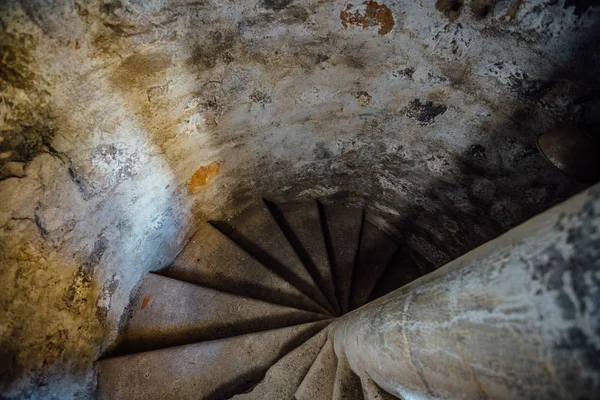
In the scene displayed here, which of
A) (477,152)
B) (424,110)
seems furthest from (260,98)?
(477,152)

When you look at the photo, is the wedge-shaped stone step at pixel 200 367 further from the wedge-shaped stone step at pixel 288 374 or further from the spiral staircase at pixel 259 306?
the wedge-shaped stone step at pixel 288 374

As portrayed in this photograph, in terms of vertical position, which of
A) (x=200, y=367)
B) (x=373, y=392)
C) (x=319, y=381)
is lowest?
(x=373, y=392)

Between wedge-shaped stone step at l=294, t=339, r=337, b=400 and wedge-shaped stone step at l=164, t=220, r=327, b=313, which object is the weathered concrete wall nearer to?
wedge-shaped stone step at l=164, t=220, r=327, b=313

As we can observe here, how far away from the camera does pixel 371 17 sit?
2383mm

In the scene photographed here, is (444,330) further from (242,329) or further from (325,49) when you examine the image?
(242,329)

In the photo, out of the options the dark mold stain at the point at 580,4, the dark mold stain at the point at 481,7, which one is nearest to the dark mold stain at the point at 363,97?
the dark mold stain at the point at 481,7

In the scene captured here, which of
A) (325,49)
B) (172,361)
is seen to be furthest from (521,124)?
(172,361)

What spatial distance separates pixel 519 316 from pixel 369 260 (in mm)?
3794

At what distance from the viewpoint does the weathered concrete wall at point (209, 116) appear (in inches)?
76.6

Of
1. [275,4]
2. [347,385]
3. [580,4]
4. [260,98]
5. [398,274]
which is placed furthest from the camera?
[398,274]

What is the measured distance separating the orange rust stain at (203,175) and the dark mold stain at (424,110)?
1814mm

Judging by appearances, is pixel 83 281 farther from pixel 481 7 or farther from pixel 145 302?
pixel 481 7

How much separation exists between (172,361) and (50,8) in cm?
291

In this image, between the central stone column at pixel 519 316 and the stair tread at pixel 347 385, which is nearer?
the central stone column at pixel 519 316
